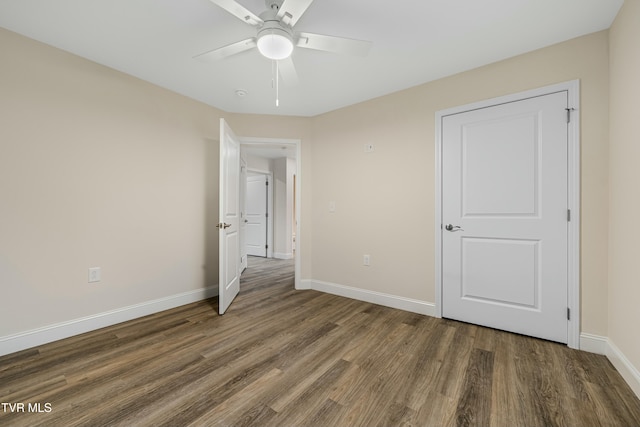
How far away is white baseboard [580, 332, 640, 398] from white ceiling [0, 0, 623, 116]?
2.21 metres

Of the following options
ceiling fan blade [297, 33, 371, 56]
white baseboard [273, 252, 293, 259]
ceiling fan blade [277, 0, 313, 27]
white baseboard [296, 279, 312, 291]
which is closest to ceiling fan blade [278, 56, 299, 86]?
ceiling fan blade [297, 33, 371, 56]

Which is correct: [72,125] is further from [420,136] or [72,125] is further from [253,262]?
[253,262]

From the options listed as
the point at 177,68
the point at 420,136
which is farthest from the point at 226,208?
the point at 420,136

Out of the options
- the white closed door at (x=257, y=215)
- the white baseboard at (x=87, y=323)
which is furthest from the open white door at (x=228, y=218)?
the white closed door at (x=257, y=215)

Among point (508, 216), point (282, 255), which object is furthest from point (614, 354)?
point (282, 255)

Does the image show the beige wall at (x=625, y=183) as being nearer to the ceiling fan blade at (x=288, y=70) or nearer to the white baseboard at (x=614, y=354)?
the white baseboard at (x=614, y=354)

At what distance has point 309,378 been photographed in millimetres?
1652

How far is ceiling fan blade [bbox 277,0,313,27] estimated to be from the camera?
4.49 ft

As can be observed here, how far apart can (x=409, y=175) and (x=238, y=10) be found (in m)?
2.08

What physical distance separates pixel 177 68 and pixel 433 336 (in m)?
3.29

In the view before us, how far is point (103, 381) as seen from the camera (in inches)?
63.5

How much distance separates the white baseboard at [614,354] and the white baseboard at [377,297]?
1079 millimetres

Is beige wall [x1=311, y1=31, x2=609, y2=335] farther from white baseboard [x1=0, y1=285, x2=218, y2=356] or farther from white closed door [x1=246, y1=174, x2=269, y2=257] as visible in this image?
white closed door [x1=246, y1=174, x2=269, y2=257]

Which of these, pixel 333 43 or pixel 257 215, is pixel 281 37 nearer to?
pixel 333 43
